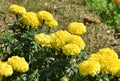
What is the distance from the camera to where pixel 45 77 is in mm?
4949

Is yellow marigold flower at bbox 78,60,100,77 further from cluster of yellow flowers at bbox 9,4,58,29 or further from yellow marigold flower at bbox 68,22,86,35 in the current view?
cluster of yellow flowers at bbox 9,4,58,29

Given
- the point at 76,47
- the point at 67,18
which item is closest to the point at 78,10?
the point at 67,18

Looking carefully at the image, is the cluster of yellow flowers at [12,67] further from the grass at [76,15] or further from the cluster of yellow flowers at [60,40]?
the grass at [76,15]

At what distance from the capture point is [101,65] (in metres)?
4.67

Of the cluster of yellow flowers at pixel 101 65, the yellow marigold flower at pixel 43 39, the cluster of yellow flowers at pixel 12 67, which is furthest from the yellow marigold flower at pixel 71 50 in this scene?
the cluster of yellow flowers at pixel 12 67

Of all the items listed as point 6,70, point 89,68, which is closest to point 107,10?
point 89,68

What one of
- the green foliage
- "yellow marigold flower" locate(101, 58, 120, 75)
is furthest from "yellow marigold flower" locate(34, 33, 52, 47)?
the green foliage

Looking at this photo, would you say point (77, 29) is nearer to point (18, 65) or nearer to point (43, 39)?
point (43, 39)

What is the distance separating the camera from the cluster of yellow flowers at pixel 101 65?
451 cm

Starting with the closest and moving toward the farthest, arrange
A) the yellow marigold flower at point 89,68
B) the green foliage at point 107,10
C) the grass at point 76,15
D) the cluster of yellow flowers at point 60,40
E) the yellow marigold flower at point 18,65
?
the yellow marigold flower at point 89,68 < the yellow marigold flower at point 18,65 < the cluster of yellow flowers at point 60,40 < the grass at point 76,15 < the green foliage at point 107,10

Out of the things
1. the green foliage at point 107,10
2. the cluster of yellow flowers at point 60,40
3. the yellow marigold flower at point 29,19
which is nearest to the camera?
the cluster of yellow flowers at point 60,40

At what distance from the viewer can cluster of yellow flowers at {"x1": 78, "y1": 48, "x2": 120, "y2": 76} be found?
4512 millimetres

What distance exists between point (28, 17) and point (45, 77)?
71cm

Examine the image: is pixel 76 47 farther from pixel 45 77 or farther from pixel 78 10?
pixel 78 10
